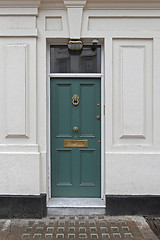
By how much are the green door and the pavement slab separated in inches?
24.1

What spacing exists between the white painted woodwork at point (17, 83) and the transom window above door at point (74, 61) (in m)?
0.63

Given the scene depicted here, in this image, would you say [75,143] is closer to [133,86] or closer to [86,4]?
[133,86]

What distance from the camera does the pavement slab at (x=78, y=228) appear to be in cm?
375

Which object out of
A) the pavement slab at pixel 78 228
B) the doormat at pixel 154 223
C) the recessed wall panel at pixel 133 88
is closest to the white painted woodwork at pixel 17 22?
the recessed wall panel at pixel 133 88

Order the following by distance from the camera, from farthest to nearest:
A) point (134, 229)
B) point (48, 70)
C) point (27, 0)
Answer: point (48, 70), point (27, 0), point (134, 229)

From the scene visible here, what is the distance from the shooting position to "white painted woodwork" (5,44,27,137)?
4.39 metres

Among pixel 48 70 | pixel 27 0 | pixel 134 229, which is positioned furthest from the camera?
pixel 48 70

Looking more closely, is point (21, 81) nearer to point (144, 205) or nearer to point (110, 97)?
point (110, 97)

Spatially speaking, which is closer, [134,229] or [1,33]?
[134,229]

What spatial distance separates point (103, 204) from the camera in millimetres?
4535

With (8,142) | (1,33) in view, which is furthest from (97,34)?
(8,142)

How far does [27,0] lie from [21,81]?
59.4 inches

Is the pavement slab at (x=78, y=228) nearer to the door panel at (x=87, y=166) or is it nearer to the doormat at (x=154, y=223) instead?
the doormat at (x=154, y=223)

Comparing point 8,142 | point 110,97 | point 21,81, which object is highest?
point 21,81
